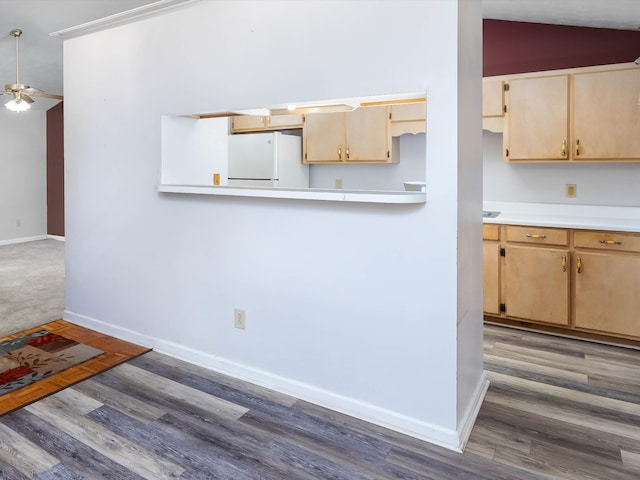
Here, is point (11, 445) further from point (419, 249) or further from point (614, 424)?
point (614, 424)

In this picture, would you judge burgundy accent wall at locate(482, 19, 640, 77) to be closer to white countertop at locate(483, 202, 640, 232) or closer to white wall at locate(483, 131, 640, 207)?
white wall at locate(483, 131, 640, 207)

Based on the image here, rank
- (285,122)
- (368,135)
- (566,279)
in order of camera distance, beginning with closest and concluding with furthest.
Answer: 1. (566,279)
2. (368,135)
3. (285,122)

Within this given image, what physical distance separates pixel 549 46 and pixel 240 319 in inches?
125

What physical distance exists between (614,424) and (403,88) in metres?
1.87

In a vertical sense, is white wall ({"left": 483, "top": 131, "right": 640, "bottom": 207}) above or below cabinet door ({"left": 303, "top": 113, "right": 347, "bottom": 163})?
below

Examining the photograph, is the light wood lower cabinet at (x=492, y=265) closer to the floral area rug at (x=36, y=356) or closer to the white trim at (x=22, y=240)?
the floral area rug at (x=36, y=356)

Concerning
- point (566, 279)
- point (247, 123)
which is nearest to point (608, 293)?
point (566, 279)

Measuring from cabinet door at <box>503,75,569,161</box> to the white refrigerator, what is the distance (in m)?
1.98

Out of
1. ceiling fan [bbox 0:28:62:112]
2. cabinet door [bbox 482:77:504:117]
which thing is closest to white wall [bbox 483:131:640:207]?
cabinet door [bbox 482:77:504:117]

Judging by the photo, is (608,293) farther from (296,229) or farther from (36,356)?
(36,356)

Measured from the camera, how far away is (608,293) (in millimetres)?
3152

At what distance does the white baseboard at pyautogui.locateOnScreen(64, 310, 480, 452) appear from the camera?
206cm

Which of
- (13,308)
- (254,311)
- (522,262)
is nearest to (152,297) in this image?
(254,311)

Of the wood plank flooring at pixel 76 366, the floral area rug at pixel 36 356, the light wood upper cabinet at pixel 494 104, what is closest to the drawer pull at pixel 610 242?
the light wood upper cabinet at pixel 494 104
